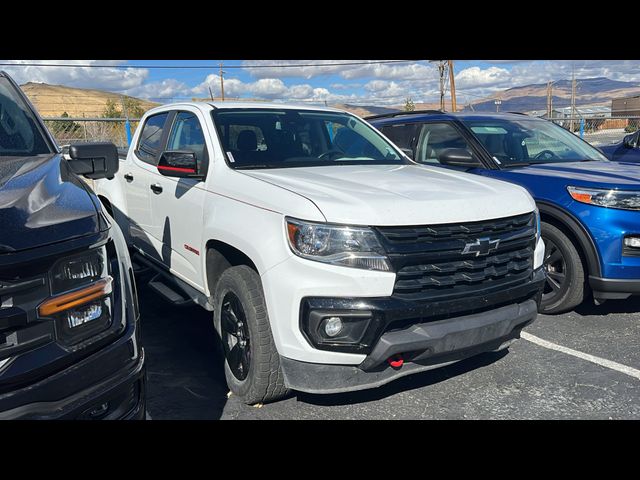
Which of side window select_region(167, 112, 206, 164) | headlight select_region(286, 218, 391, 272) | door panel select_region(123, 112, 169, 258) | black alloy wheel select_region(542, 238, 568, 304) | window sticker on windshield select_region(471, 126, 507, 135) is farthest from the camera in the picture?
window sticker on windshield select_region(471, 126, 507, 135)

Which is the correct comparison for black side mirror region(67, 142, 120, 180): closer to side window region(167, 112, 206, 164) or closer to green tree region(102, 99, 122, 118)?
side window region(167, 112, 206, 164)

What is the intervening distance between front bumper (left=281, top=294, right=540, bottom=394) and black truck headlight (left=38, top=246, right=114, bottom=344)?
1076mm

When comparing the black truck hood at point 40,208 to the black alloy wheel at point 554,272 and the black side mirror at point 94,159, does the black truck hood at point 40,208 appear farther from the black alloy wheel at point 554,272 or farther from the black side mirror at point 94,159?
the black alloy wheel at point 554,272

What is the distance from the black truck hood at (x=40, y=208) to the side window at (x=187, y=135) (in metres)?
1.45

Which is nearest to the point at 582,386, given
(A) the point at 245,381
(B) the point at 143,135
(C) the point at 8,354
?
(A) the point at 245,381

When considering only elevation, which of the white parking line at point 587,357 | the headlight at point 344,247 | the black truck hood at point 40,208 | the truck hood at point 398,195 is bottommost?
the white parking line at point 587,357

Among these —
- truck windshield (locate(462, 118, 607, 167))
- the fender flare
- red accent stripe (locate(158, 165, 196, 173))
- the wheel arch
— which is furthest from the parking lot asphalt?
truck windshield (locate(462, 118, 607, 167))

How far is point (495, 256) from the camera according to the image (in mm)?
2863

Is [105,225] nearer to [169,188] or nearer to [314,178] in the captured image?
[314,178]

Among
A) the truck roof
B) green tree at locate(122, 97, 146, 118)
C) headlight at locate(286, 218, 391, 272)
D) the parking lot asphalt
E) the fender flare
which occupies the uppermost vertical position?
green tree at locate(122, 97, 146, 118)

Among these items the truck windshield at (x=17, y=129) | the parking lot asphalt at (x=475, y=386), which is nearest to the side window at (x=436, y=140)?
the parking lot asphalt at (x=475, y=386)

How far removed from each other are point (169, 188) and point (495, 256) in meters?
2.47

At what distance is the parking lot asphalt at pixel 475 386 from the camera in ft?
9.74

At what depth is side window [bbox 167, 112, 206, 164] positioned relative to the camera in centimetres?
379
